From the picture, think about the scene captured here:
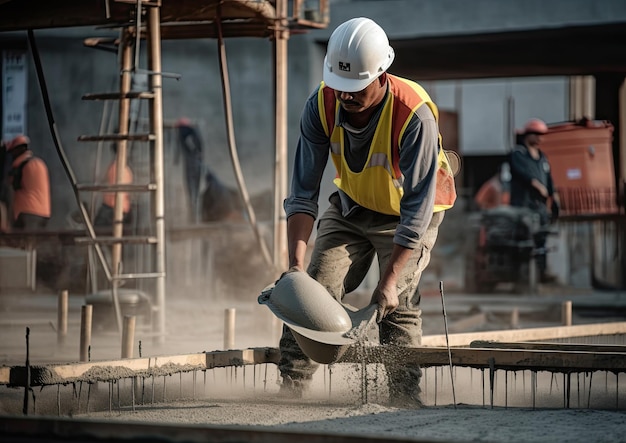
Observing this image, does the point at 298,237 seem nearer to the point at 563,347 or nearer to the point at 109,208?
the point at 563,347

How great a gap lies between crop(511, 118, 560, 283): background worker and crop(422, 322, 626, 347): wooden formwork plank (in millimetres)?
6848

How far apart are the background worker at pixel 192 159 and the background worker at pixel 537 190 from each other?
435 centimetres

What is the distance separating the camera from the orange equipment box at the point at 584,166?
49.0ft

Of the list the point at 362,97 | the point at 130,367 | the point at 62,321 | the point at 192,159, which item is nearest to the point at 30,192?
the point at 192,159

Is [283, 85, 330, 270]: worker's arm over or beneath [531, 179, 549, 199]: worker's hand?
beneath

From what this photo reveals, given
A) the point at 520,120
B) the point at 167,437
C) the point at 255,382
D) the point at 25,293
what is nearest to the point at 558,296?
the point at 520,120

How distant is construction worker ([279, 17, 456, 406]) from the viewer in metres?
4.88

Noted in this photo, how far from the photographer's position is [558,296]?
14.1 metres

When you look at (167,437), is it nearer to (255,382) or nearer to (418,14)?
(255,382)

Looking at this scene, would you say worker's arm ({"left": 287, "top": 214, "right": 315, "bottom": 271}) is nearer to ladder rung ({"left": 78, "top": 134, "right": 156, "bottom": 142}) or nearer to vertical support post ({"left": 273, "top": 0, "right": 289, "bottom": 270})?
ladder rung ({"left": 78, "top": 134, "right": 156, "bottom": 142})

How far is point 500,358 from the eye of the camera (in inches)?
212

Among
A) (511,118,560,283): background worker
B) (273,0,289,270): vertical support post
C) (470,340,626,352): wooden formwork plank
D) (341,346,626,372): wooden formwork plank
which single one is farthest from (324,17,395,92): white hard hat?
(511,118,560,283): background worker

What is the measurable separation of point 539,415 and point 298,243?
1.38 metres

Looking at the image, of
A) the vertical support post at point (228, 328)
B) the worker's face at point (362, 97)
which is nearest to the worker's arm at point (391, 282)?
the worker's face at point (362, 97)
